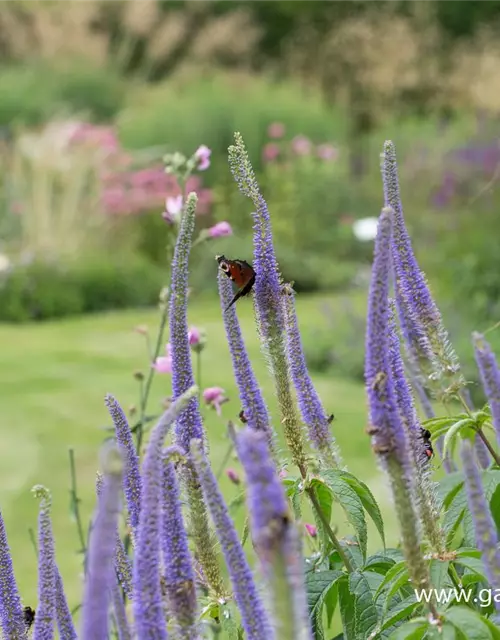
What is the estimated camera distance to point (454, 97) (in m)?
26.4

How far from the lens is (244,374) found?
3.97 ft

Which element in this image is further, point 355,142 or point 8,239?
point 355,142

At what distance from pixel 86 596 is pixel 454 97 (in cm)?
2689

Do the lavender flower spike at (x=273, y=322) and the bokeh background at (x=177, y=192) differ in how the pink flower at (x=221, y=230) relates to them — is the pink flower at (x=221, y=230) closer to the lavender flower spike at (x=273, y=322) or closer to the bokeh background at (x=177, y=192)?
the bokeh background at (x=177, y=192)

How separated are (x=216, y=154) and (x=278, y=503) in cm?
1400

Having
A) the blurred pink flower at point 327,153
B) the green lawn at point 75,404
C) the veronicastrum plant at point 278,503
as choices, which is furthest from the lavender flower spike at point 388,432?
the blurred pink flower at point 327,153

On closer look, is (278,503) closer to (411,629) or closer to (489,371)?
(489,371)

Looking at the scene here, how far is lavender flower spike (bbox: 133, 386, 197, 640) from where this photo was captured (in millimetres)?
Answer: 843

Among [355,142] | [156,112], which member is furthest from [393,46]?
[156,112]

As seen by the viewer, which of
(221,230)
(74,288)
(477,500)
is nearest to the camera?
(477,500)

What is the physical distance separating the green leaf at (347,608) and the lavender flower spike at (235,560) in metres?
0.47

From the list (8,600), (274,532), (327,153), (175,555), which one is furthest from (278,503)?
(327,153)

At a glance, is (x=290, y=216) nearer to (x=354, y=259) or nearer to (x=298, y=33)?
(x=354, y=259)

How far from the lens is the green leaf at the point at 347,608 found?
4.46 feet
